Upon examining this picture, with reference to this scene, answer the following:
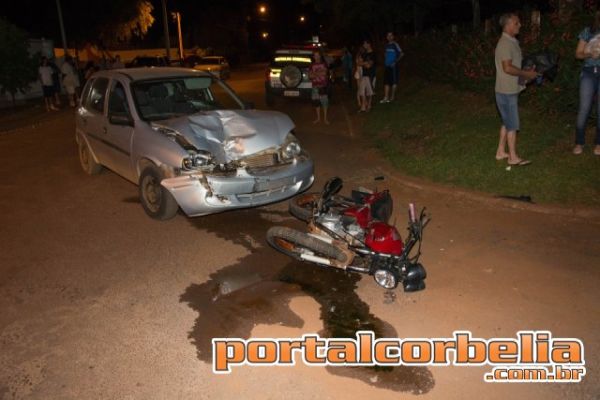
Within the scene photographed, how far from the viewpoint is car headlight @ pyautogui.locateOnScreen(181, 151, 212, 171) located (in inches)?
231

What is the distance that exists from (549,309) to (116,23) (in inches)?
1648

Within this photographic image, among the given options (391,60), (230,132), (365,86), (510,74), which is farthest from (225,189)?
(391,60)

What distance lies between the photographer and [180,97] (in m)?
7.37

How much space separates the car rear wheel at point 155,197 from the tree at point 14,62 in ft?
55.6

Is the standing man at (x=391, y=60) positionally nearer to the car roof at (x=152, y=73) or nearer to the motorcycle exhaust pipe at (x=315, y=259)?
the car roof at (x=152, y=73)

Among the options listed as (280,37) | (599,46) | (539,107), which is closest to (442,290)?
(599,46)

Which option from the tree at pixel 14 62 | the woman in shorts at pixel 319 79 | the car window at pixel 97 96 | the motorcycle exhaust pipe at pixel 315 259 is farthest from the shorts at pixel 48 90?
the motorcycle exhaust pipe at pixel 315 259

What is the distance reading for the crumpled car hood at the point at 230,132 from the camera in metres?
6.05

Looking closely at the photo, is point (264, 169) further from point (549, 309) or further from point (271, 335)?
point (549, 309)

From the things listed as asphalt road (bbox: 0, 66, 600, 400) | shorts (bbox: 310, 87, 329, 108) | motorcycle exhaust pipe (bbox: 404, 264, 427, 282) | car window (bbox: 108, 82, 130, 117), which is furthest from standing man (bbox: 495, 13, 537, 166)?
shorts (bbox: 310, 87, 329, 108)

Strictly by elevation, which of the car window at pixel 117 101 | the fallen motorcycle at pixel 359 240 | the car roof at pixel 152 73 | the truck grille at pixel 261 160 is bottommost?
the fallen motorcycle at pixel 359 240

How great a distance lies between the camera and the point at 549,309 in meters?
4.21

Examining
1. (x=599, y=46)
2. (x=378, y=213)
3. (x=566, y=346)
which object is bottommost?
(x=566, y=346)

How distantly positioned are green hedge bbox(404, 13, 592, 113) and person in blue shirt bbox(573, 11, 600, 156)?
4.05ft
